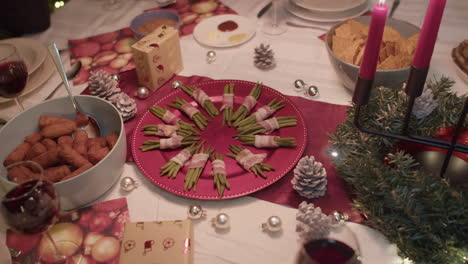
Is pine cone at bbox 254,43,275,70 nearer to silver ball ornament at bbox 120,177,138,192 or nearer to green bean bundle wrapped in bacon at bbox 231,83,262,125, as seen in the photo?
green bean bundle wrapped in bacon at bbox 231,83,262,125

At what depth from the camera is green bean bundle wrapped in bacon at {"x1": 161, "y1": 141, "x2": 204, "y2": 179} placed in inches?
40.4

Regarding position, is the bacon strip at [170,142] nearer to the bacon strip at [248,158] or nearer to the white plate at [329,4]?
the bacon strip at [248,158]

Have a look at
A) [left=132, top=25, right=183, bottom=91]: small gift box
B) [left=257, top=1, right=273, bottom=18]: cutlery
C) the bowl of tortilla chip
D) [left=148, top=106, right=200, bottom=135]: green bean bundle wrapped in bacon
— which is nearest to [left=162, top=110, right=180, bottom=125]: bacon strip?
[left=148, top=106, right=200, bottom=135]: green bean bundle wrapped in bacon

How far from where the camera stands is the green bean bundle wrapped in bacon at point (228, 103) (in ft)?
3.95

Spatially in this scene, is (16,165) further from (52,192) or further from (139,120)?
(139,120)

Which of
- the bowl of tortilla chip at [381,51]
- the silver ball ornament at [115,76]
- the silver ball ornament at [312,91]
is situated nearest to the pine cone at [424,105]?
the bowl of tortilla chip at [381,51]

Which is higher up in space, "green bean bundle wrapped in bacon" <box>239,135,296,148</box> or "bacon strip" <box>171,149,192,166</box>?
"green bean bundle wrapped in bacon" <box>239,135,296,148</box>

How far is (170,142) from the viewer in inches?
43.6

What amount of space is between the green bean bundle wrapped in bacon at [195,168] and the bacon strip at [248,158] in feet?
0.31

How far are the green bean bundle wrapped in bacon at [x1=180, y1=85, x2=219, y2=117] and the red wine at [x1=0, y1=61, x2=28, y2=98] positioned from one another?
491 mm

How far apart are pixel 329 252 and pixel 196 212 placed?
0.37 metres

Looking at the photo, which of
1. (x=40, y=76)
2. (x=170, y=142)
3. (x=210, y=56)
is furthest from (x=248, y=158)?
(x=40, y=76)

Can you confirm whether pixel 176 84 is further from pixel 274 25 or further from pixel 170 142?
pixel 274 25

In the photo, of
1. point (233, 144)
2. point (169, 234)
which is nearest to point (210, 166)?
point (233, 144)
